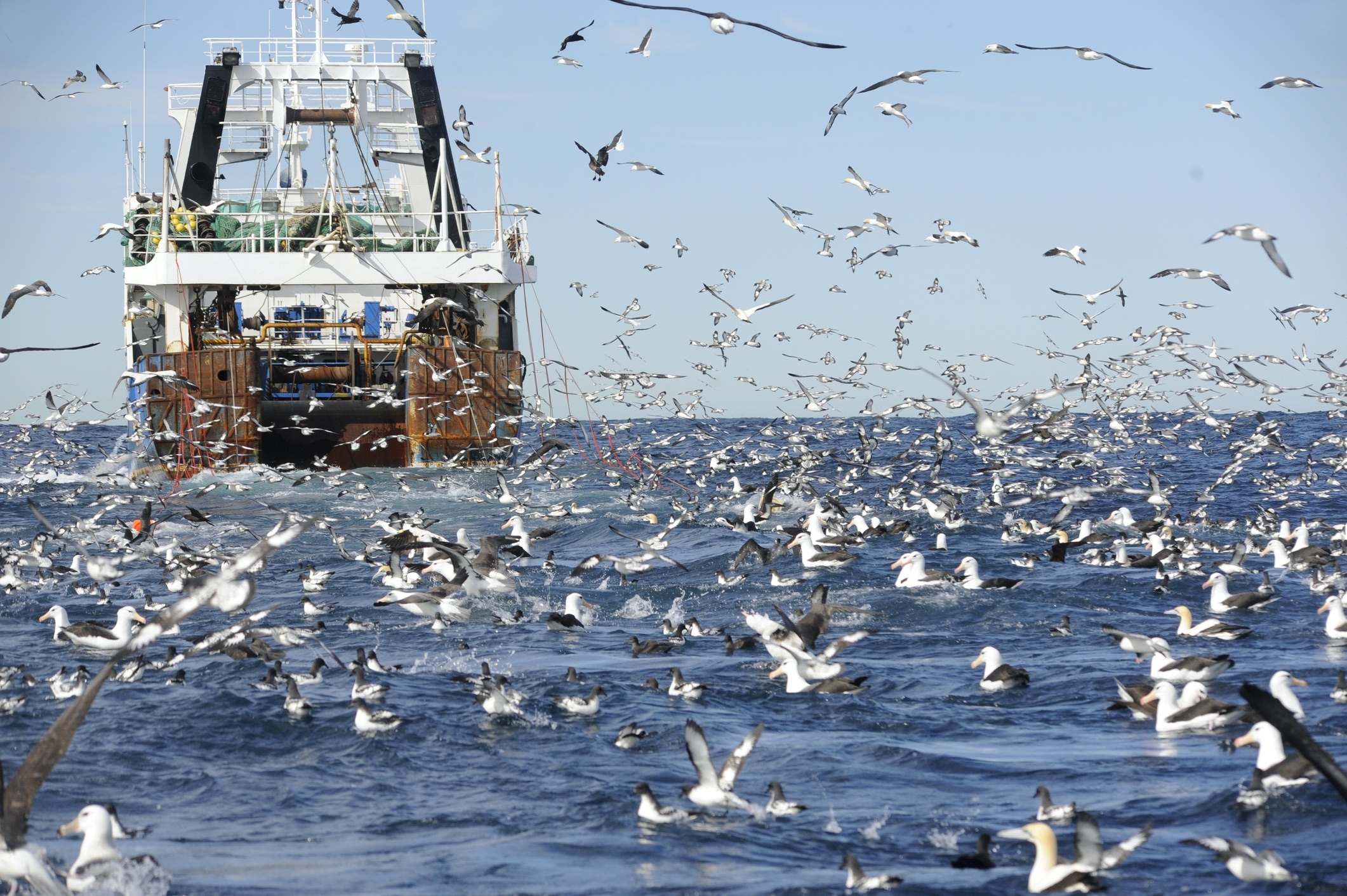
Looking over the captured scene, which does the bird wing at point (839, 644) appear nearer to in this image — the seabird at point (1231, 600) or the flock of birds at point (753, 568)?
the flock of birds at point (753, 568)

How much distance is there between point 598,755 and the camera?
12664 millimetres

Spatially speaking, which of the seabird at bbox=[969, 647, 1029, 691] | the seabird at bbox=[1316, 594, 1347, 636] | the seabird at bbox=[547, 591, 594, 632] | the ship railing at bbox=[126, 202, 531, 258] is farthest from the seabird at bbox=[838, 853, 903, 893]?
the ship railing at bbox=[126, 202, 531, 258]

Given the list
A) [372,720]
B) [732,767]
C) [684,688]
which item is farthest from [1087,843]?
[372,720]

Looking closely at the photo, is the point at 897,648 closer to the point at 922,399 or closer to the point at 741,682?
the point at 741,682

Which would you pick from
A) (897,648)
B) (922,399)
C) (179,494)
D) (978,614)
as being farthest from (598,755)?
(179,494)

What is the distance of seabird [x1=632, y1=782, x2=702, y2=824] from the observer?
35.0ft

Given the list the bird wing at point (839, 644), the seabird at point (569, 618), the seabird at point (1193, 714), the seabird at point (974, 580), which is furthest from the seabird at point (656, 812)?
the seabird at point (974, 580)

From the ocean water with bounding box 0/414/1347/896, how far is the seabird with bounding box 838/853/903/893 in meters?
0.17

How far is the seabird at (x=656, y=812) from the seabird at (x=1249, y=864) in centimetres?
359

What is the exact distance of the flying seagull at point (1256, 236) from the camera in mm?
13656

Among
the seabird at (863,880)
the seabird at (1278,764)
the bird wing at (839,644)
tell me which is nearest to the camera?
the seabird at (863,880)

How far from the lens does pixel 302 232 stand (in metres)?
37.8

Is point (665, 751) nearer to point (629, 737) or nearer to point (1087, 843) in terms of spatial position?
point (629, 737)

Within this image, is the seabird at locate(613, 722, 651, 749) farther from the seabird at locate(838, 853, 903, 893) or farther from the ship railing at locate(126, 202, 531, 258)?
the ship railing at locate(126, 202, 531, 258)
